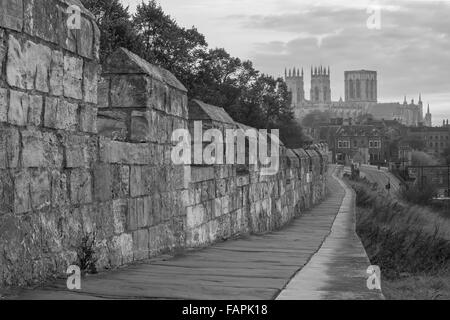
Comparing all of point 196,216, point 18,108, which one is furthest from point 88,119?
point 196,216

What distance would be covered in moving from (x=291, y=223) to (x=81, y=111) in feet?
31.8

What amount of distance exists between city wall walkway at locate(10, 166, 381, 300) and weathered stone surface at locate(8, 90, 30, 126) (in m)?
1.03

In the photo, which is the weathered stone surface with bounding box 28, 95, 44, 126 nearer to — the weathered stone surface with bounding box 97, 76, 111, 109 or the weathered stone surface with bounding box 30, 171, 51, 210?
the weathered stone surface with bounding box 30, 171, 51, 210

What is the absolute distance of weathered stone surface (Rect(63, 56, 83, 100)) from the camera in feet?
17.2

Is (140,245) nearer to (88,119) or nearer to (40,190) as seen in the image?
(88,119)

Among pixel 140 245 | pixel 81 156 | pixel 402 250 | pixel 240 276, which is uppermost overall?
pixel 81 156

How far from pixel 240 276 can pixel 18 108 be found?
2116mm

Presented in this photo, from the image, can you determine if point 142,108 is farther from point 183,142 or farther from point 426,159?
point 426,159

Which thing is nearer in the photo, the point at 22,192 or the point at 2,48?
the point at 2,48

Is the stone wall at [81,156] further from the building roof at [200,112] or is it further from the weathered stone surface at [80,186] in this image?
the building roof at [200,112]

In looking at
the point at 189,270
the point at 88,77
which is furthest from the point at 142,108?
the point at 189,270

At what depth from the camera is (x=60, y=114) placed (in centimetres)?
514

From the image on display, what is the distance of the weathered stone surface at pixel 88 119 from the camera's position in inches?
216

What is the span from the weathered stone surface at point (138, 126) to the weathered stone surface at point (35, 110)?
1873mm
